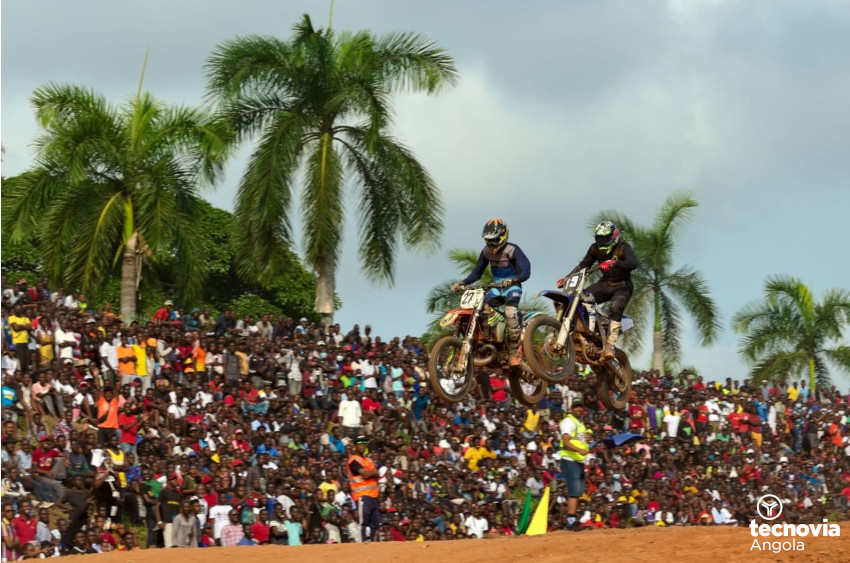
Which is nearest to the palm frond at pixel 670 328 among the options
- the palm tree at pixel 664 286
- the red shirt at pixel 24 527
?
the palm tree at pixel 664 286

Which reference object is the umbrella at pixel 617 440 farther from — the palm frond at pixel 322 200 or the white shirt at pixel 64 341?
the white shirt at pixel 64 341

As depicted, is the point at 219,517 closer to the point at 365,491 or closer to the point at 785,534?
the point at 365,491

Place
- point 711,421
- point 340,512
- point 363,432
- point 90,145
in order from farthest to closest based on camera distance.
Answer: point 711,421 → point 90,145 → point 363,432 → point 340,512

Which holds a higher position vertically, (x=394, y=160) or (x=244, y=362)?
(x=394, y=160)

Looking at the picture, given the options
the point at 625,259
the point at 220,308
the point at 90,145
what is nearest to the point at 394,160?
the point at 90,145

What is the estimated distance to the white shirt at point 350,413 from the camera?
26.6 m

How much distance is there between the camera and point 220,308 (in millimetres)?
49625

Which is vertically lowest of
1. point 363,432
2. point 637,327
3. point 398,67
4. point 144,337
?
point 363,432

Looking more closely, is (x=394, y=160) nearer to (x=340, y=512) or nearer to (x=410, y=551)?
(x=340, y=512)

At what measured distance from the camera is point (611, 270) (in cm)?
1827

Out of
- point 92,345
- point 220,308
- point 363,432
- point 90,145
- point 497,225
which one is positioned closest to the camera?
point 497,225

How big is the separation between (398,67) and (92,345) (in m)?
11.9

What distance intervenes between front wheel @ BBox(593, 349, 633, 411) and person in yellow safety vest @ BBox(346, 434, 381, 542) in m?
4.15

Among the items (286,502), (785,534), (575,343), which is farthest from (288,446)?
(785,534)
